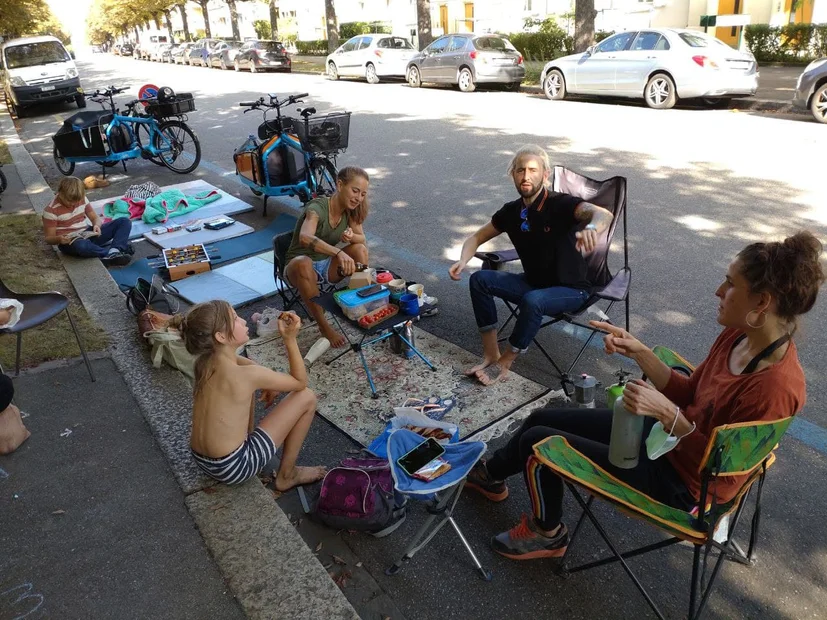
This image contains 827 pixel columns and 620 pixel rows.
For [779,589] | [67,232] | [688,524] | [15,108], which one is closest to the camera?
[688,524]

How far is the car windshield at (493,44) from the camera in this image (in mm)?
16906

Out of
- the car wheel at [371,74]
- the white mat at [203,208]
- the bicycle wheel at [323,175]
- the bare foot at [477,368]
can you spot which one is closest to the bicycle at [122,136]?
the white mat at [203,208]

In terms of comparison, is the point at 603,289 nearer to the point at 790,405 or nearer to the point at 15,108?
the point at 790,405

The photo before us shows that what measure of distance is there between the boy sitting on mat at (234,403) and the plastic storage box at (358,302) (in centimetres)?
82

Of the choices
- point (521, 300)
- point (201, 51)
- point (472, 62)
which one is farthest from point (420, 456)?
point (201, 51)

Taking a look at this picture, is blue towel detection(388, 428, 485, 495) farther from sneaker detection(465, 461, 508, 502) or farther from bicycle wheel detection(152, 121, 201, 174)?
bicycle wheel detection(152, 121, 201, 174)

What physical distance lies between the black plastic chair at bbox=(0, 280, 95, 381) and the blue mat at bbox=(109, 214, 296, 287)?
5.30 ft

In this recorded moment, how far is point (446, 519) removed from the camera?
268 cm

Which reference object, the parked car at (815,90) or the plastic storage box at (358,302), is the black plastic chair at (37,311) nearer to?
the plastic storage box at (358,302)

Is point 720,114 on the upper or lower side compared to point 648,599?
upper

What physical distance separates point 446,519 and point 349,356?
2.00m

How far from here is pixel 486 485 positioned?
120 inches

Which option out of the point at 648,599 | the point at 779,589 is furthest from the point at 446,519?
the point at 779,589

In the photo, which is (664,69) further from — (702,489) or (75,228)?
(702,489)
